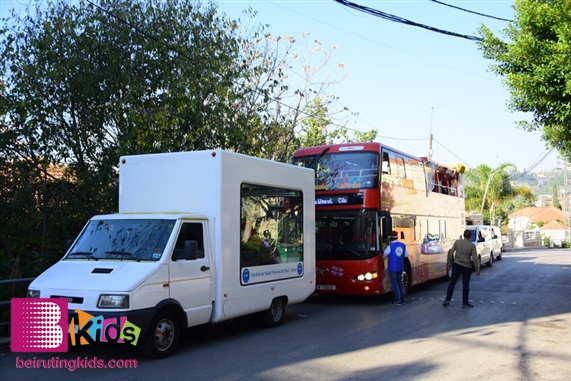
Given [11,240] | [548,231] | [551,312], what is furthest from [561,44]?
[548,231]

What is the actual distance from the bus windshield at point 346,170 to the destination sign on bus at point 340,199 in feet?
0.69

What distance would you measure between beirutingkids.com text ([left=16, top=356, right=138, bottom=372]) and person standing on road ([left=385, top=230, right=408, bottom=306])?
7648 mm

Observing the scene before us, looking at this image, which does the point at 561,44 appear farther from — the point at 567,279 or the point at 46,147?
the point at 567,279

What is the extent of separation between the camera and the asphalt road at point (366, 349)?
7.59 metres

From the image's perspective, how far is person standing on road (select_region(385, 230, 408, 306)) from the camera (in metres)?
14.2

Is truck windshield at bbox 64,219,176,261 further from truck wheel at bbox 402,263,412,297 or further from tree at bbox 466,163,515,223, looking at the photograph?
tree at bbox 466,163,515,223

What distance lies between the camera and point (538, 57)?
1191cm

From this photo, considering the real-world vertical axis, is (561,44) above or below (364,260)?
above

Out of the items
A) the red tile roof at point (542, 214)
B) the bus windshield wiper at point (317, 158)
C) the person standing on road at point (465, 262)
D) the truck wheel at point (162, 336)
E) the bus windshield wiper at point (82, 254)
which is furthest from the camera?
the red tile roof at point (542, 214)

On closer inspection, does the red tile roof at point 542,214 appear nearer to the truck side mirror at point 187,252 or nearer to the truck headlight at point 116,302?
the truck side mirror at point 187,252

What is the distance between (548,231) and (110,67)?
84125mm

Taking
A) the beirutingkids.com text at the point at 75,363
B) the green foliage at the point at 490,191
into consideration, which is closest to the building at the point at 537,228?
the green foliage at the point at 490,191

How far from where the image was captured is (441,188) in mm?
20016

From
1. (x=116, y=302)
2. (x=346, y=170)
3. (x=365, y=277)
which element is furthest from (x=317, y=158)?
(x=116, y=302)
